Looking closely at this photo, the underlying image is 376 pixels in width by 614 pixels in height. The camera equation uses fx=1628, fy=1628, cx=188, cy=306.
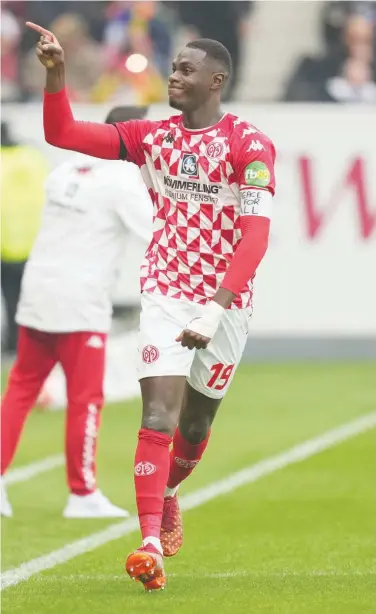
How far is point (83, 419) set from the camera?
9492 mm

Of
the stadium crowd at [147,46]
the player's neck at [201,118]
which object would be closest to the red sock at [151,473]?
the player's neck at [201,118]

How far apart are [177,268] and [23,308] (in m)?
2.62

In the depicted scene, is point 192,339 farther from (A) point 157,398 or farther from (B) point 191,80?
(B) point 191,80

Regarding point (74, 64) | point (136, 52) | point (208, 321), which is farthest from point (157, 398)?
point (136, 52)

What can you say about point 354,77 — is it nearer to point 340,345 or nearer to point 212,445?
point 340,345

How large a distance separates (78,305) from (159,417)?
2668mm

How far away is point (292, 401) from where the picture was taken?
14117 mm

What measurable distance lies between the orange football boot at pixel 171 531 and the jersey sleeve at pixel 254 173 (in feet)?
5.14

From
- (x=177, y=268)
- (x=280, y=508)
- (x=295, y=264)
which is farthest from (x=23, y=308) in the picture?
(x=295, y=264)

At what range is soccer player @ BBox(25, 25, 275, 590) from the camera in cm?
701

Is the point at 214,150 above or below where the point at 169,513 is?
above

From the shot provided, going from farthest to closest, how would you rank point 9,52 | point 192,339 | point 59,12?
1. point 59,12
2. point 9,52
3. point 192,339

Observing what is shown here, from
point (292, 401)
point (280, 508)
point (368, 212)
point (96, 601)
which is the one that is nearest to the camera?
point (96, 601)

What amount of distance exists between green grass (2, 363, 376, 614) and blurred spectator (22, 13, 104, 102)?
18.4 ft
